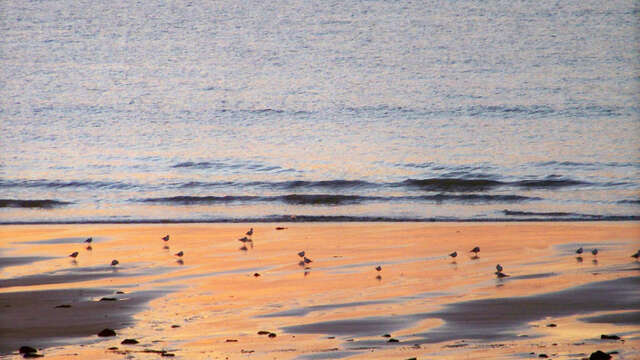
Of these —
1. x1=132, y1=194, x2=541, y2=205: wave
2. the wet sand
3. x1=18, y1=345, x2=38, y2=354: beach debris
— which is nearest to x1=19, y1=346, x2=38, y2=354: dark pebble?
x1=18, y1=345, x2=38, y2=354: beach debris

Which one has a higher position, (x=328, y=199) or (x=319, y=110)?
(x=319, y=110)

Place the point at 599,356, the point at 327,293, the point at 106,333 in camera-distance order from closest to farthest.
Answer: the point at 599,356, the point at 106,333, the point at 327,293

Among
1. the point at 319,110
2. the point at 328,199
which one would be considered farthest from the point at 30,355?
the point at 319,110

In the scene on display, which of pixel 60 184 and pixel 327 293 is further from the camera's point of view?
pixel 60 184

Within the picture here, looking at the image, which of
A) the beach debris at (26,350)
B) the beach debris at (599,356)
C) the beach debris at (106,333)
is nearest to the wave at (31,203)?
the beach debris at (106,333)

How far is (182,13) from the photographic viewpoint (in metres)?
54.6

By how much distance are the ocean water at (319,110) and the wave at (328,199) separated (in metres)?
0.09

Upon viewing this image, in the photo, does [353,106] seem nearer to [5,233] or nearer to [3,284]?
[5,233]

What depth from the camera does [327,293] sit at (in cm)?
1130

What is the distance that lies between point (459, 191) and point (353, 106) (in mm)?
14229

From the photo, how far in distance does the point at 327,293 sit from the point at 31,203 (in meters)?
12.5

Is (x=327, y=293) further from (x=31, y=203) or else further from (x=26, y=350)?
(x=31, y=203)

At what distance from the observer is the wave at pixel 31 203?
70.8 ft

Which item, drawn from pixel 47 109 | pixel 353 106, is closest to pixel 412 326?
pixel 353 106
